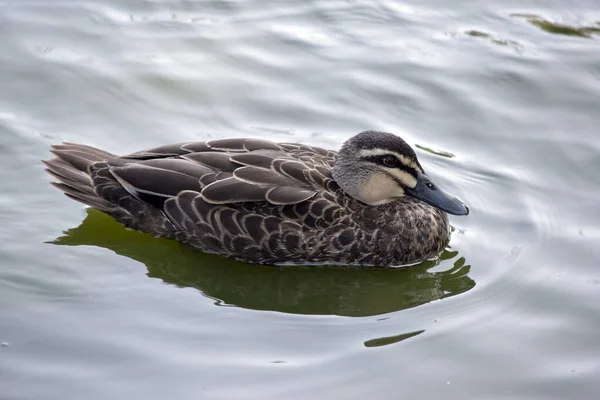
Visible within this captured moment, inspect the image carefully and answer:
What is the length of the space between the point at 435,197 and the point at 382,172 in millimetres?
552

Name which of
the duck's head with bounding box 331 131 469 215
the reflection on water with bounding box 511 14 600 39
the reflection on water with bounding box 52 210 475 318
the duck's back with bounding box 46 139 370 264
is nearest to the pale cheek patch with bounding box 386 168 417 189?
the duck's head with bounding box 331 131 469 215

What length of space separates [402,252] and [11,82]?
17.3 feet

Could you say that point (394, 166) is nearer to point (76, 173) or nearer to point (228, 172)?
point (228, 172)

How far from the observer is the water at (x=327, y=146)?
26.2ft

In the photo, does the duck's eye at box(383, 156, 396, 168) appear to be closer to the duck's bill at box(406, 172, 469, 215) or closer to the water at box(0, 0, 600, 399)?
the duck's bill at box(406, 172, 469, 215)

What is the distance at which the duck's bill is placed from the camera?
31.2 feet

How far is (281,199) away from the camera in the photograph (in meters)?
9.29

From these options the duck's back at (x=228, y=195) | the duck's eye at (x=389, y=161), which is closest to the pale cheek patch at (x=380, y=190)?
the duck's eye at (x=389, y=161)

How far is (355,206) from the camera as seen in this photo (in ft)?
31.5

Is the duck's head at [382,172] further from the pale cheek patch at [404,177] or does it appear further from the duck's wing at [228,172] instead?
the duck's wing at [228,172]

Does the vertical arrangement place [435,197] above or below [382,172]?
below

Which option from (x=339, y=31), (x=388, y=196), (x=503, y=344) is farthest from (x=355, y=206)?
(x=339, y=31)

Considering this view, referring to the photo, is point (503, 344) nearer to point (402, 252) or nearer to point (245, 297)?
point (402, 252)

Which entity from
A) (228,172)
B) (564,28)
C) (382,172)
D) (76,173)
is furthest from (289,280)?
(564,28)
